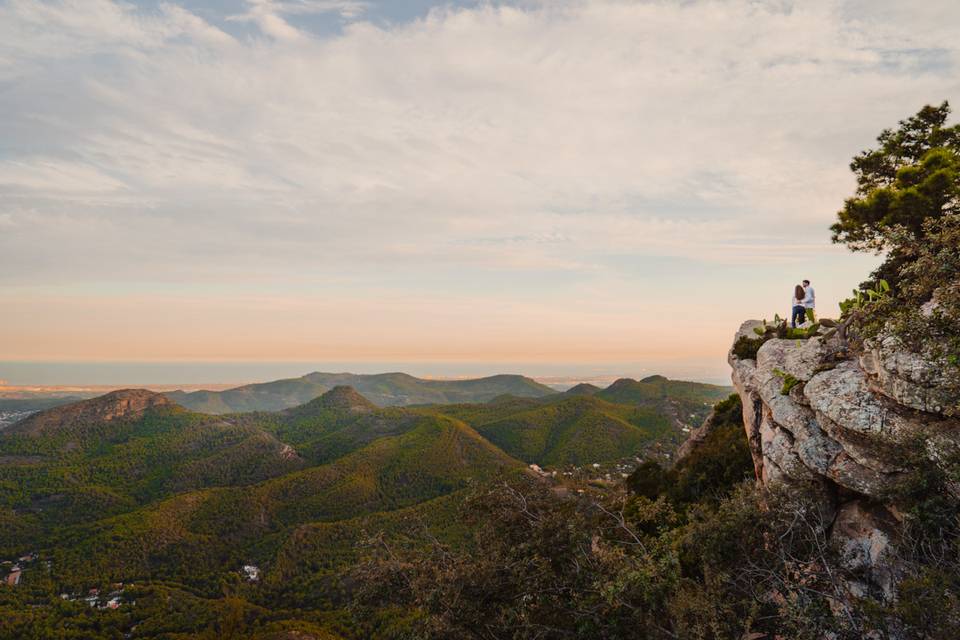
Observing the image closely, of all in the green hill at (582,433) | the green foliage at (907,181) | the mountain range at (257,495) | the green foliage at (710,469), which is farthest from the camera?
the green hill at (582,433)

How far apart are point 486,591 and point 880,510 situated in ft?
40.5

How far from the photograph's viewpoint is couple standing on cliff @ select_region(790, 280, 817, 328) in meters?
22.0

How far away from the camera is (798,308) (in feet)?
74.6

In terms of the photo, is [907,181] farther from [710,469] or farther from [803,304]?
[710,469]

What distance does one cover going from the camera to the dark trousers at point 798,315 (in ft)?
74.4

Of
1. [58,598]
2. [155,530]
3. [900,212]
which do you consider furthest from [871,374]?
[155,530]

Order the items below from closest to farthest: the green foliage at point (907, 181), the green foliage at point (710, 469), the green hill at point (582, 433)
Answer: the green foliage at point (907, 181)
the green foliage at point (710, 469)
the green hill at point (582, 433)

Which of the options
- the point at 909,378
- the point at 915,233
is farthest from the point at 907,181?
the point at 909,378

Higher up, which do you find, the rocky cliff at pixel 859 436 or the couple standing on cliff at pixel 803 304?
the couple standing on cliff at pixel 803 304

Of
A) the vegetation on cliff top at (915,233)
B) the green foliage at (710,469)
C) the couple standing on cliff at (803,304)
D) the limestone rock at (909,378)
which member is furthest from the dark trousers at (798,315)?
the limestone rock at (909,378)

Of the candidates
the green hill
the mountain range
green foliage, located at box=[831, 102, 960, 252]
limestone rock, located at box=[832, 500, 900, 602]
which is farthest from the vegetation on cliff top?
the green hill

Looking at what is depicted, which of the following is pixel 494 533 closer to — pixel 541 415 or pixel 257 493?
pixel 257 493

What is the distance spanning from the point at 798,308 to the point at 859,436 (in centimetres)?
1194

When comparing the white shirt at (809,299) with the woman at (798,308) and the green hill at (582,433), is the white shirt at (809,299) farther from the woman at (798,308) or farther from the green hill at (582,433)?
the green hill at (582,433)
